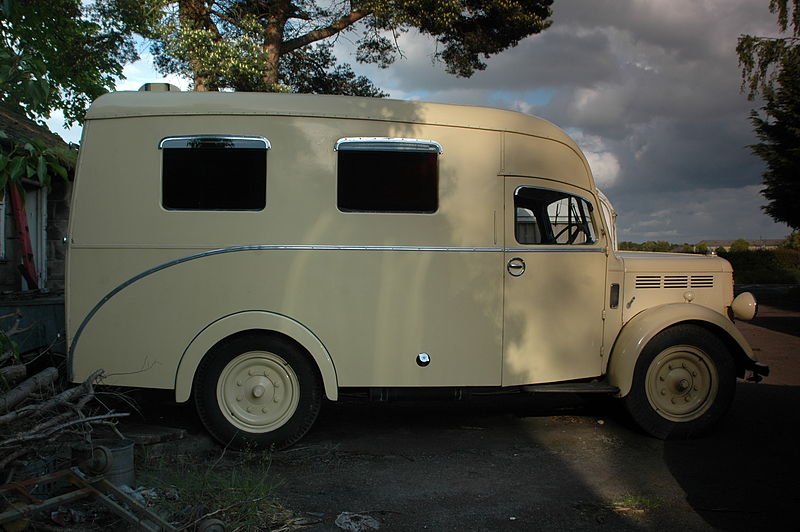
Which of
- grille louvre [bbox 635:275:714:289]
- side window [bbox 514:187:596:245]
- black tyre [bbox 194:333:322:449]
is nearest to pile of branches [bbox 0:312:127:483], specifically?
black tyre [bbox 194:333:322:449]

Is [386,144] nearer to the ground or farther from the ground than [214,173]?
farther from the ground

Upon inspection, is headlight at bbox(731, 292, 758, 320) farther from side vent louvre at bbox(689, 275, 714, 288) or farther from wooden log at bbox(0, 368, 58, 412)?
wooden log at bbox(0, 368, 58, 412)

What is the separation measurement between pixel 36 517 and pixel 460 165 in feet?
12.7

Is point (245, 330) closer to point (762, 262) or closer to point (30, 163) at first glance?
point (30, 163)

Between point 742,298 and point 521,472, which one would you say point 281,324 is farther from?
point 742,298

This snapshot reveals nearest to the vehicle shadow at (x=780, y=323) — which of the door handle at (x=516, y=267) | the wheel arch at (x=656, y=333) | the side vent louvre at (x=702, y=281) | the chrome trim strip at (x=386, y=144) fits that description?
the side vent louvre at (x=702, y=281)

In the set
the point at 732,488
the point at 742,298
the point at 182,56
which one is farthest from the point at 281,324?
the point at 182,56

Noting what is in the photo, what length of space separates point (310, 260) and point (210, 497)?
Result: 2.05 metres

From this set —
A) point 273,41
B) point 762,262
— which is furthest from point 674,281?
point 762,262

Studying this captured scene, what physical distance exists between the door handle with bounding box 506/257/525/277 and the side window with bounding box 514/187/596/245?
Result: 179 mm

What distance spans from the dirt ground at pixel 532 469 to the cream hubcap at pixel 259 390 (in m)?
0.34

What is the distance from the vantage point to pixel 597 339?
19.0 ft

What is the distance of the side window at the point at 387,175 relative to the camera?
17.8 ft

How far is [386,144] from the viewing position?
5.43 meters
